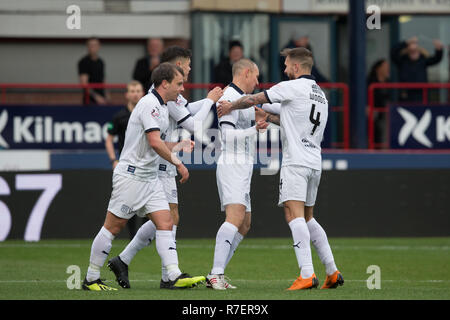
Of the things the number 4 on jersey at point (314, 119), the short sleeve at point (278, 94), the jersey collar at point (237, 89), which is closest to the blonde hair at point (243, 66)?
the jersey collar at point (237, 89)

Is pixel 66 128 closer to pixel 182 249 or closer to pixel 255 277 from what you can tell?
pixel 182 249

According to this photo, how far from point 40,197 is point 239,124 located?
6151 millimetres

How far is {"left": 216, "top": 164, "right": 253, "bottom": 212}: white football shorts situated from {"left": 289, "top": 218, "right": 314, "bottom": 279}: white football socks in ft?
2.26

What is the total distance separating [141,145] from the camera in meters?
9.56

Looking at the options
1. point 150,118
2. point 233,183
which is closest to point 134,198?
point 150,118

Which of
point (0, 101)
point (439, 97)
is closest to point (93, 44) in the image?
point (0, 101)

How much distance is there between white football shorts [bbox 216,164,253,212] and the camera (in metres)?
10.1

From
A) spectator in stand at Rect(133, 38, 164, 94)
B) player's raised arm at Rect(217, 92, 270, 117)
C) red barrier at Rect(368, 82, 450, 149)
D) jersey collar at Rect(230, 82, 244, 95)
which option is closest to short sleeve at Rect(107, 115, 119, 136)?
spectator in stand at Rect(133, 38, 164, 94)

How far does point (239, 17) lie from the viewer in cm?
2248

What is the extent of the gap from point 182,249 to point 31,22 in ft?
30.1

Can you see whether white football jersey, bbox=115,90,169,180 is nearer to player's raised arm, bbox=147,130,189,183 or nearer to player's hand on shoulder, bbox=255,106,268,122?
player's raised arm, bbox=147,130,189,183

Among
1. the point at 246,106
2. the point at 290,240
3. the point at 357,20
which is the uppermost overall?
the point at 357,20

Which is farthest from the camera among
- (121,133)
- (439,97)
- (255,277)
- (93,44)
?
(439,97)

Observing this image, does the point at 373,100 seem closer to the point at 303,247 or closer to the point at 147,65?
the point at 147,65
